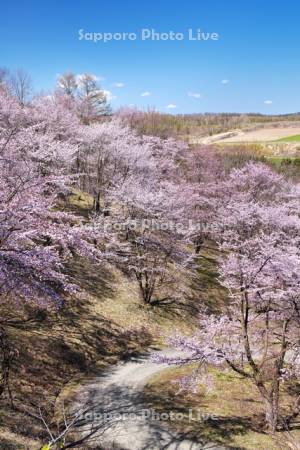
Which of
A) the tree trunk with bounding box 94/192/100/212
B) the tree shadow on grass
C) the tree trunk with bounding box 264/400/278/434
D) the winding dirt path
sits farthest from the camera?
the tree trunk with bounding box 94/192/100/212

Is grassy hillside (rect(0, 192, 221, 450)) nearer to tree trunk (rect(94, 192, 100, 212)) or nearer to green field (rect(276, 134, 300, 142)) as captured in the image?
tree trunk (rect(94, 192, 100, 212))

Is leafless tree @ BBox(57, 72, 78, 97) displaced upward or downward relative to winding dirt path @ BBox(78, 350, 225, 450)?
upward

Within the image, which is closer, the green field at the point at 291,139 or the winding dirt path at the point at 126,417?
the winding dirt path at the point at 126,417

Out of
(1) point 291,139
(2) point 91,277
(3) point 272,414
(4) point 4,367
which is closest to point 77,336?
(4) point 4,367

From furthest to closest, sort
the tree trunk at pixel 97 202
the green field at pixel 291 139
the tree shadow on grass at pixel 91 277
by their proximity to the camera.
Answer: the green field at pixel 291 139 < the tree trunk at pixel 97 202 < the tree shadow on grass at pixel 91 277

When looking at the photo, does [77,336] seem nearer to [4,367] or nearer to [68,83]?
[4,367]

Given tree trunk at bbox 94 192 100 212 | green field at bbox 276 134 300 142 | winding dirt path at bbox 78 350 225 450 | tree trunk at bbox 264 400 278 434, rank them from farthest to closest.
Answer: green field at bbox 276 134 300 142 < tree trunk at bbox 94 192 100 212 < tree trunk at bbox 264 400 278 434 < winding dirt path at bbox 78 350 225 450

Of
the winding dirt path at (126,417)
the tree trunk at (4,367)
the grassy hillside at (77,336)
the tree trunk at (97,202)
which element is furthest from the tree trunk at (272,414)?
the tree trunk at (97,202)

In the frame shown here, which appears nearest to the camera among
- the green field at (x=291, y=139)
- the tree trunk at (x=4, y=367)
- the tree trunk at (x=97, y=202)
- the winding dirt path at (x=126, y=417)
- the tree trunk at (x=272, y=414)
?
the winding dirt path at (x=126, y=417)

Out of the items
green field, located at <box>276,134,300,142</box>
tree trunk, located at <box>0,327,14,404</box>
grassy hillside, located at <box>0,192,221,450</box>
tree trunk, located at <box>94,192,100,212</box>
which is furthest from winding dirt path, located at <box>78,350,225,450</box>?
green field, located at <box>276,134,300,142</box>

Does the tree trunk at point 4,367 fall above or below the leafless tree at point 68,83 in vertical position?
below

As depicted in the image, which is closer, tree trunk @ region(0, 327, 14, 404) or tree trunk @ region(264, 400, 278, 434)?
tree trunk @ region(0, 327, 14, 404)

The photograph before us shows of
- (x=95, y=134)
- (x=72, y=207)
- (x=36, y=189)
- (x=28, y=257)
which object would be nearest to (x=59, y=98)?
(x=95, y=134)

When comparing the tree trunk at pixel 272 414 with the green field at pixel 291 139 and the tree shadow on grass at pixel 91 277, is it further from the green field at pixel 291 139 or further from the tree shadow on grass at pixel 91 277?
the green field at pixel 291 139
